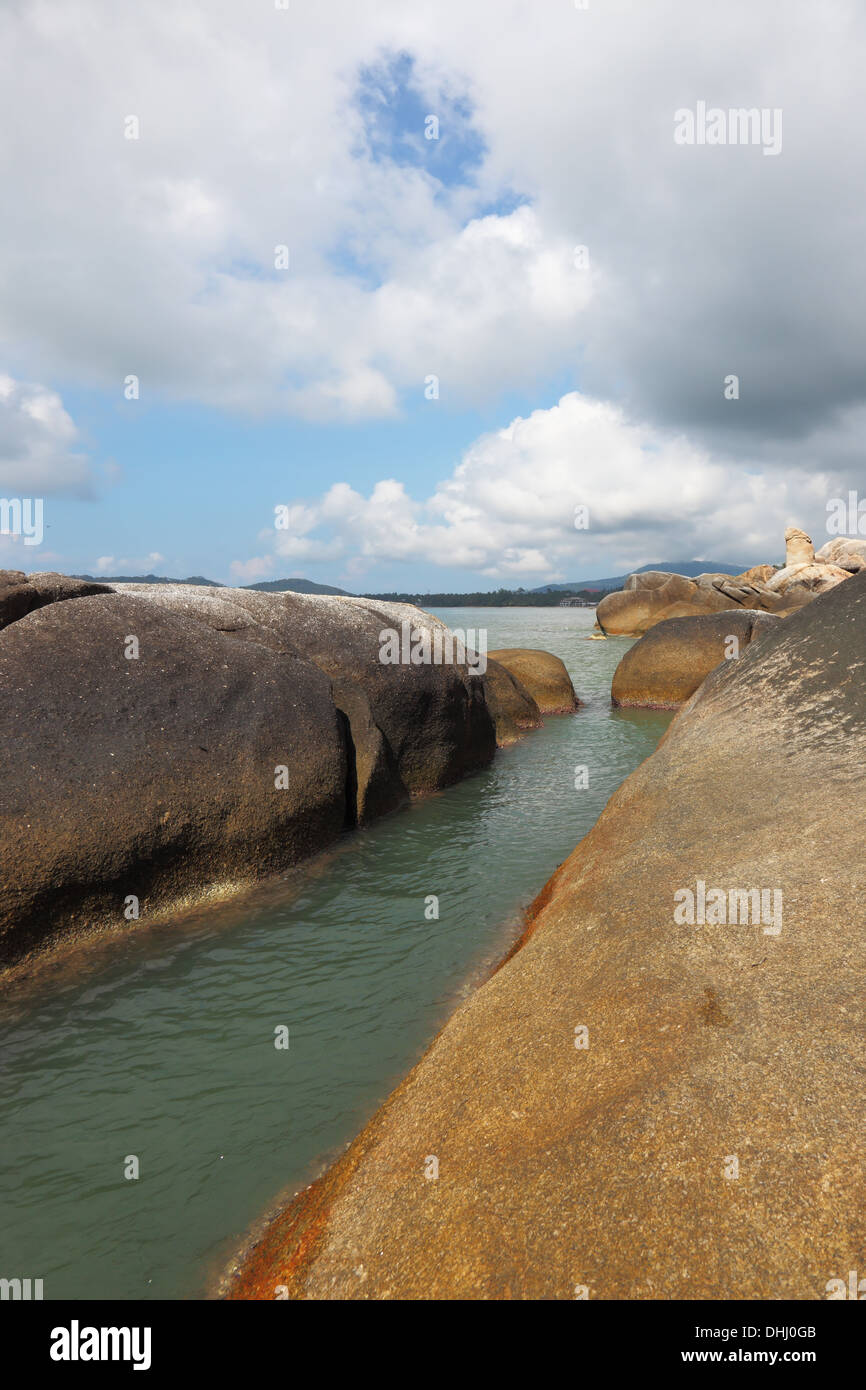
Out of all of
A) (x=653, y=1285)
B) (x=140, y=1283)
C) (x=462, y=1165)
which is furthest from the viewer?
(x=140, y=1283)

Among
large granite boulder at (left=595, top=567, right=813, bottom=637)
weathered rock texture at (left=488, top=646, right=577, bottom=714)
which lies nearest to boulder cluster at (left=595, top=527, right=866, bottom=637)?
large granite boulder at (left=595, top=567, right=813, bottom=637)

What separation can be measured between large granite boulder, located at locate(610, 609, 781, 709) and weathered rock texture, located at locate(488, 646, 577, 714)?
200 centimetres

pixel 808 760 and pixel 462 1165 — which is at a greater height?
pixel 808 760

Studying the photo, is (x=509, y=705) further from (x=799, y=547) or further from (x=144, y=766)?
(x=799, y=547)

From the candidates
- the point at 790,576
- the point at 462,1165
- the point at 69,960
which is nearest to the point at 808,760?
the point at 462,1165

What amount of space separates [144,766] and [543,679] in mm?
15236

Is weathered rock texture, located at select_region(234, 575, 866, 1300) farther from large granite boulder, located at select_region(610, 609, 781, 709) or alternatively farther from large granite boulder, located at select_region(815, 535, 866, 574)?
large granite boulder, located at select_region(815, 535, 866, 574)

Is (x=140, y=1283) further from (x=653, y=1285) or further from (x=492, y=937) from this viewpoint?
(x=492, y=937)

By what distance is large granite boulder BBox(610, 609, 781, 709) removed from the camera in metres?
21.5

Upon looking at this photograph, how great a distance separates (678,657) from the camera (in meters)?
21.8

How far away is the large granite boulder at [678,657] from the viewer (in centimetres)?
2145

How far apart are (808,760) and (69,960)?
6.62 meters
